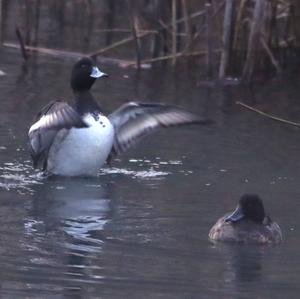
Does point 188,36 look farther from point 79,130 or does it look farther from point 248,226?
point 248,226

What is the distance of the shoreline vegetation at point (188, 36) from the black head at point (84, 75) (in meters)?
3.33

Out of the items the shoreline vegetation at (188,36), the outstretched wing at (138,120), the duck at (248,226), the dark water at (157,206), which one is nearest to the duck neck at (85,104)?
the outstretched wing at (138,120)

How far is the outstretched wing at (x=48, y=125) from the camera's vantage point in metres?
9.97

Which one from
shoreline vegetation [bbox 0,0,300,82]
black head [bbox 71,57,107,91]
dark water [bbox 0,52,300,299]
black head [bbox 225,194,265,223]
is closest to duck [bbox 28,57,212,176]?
black head [bbox 71,57,107,91]

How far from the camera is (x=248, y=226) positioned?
8.31 meters

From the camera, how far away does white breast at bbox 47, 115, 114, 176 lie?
10227 millimetres

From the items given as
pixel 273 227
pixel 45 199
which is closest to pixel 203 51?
pixel 45 199

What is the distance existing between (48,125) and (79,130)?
0.32m

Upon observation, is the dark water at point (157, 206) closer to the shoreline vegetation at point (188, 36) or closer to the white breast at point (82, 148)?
the white breast at point (82, 148)

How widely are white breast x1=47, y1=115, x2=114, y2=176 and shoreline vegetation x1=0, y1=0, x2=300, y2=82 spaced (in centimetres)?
378

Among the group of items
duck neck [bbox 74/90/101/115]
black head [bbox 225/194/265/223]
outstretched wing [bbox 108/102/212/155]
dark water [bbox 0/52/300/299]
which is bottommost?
dark water [bbox 0/52/300/299]

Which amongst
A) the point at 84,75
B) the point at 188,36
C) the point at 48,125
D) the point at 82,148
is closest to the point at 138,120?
the point at 84,75

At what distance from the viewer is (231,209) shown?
30.1ft

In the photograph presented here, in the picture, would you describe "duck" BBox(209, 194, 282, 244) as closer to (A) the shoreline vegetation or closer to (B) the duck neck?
(B) the duck neck
